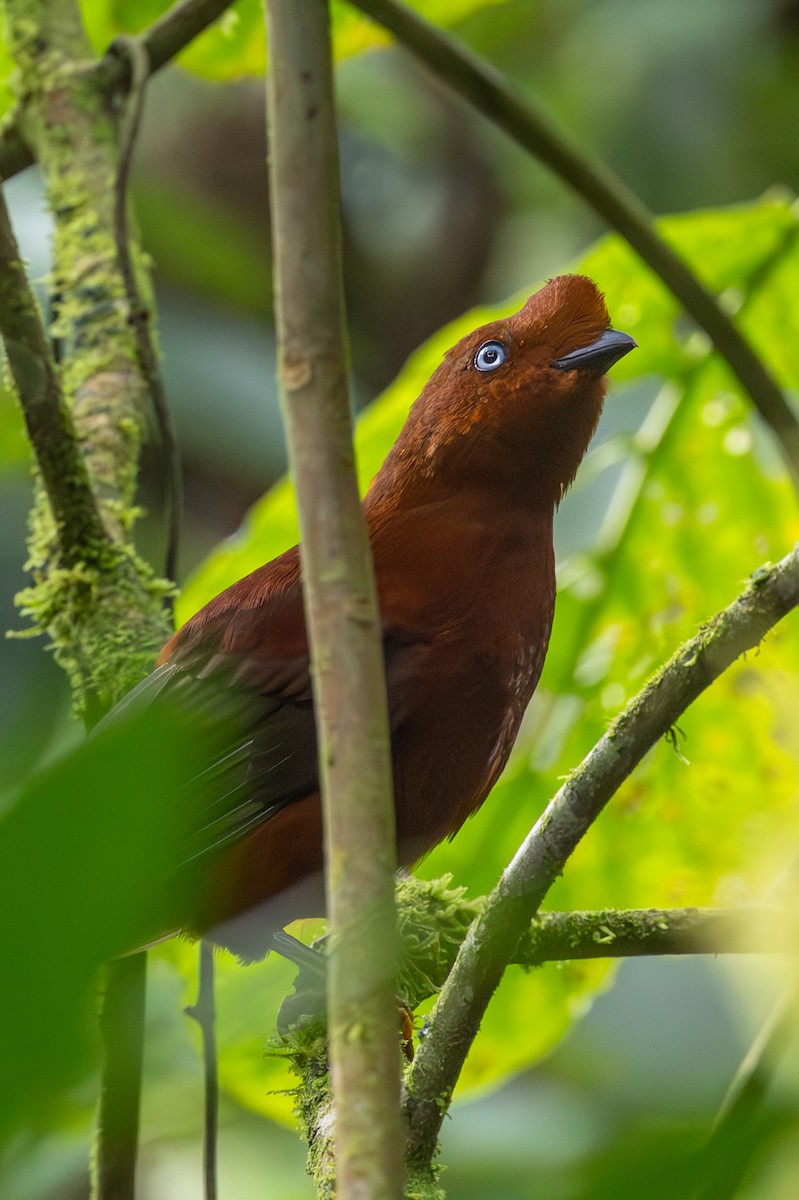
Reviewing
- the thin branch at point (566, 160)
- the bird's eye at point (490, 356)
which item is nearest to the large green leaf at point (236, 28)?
the thin branch at point (566, 160)

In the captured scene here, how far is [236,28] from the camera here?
135 inches

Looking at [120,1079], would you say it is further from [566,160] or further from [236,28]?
[236,28]

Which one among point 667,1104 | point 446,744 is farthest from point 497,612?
point 667,1104

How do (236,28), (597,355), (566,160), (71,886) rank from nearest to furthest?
(71,886)
(597,355)
(566,160)
(236,28)

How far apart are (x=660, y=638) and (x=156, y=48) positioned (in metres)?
1.62

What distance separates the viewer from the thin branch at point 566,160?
244 cm

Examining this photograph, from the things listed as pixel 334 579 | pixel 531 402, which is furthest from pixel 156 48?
pixel 334 579

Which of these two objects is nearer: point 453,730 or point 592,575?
point 453,730

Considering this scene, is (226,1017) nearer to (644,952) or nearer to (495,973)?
(644,952)

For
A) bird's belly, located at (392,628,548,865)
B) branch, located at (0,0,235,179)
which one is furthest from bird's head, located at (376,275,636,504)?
branch, located at (0,0,235,179)

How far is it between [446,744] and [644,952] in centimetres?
41

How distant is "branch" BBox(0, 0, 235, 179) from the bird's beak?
1.15m

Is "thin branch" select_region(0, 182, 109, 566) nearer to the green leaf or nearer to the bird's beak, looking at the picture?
the bird's beak

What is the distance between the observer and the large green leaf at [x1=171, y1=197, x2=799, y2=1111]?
276 centimetres
